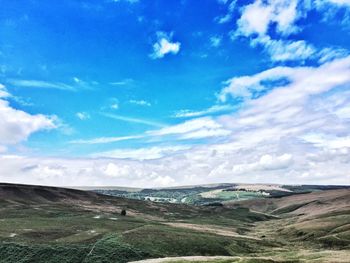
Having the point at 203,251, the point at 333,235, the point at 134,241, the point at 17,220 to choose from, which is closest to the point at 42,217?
the point at 17,220

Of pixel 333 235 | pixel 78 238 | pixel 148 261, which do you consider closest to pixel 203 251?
pixel 148 261

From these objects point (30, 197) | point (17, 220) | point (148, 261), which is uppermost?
point (30, 197)

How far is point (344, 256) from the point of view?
250 ft

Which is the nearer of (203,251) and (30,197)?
(203,251)

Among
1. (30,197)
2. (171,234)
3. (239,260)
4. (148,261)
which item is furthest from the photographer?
(30,197)

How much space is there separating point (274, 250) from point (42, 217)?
67.4m

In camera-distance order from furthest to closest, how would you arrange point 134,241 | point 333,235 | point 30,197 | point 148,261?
point 30,197 < point 333,235 < point 134,241 < point 148,261

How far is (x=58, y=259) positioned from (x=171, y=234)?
3007 cm

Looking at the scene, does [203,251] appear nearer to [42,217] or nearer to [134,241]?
[134,241]

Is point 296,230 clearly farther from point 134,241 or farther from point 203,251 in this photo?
point 134,241

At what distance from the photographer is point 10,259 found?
83938mm

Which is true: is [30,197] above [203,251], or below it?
above

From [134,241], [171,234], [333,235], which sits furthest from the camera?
[333,235]

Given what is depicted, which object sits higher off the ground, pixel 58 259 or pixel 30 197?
pixel 30 197
